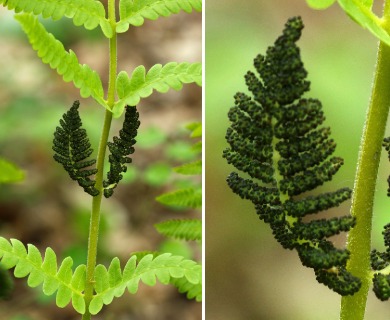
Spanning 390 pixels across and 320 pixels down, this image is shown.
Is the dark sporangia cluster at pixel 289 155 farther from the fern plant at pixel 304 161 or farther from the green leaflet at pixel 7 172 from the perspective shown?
the green leaflet at pixel 7 172

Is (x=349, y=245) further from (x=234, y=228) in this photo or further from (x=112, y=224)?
(x=112, y=224)

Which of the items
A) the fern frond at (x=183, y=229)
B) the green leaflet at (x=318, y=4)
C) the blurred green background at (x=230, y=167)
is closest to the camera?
the green leaflet at (x=318, y=4)

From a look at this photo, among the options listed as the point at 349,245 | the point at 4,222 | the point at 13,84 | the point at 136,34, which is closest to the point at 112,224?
the point at 4,222

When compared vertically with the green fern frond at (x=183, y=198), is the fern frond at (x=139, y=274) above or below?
below

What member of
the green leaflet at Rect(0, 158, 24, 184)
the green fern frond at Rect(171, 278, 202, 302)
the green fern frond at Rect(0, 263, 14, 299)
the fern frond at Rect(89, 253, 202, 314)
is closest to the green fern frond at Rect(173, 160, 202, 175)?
the green fern frond at Rect(171, 278, 202, 302)

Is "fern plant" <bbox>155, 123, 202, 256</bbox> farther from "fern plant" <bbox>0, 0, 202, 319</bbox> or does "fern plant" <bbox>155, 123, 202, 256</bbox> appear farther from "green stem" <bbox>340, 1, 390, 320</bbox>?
"green stem" <bbox>340, 1, 390, 320</bbox>

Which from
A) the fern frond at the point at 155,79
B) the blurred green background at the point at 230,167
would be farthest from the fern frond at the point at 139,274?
the blurred green background at the point at 230,167

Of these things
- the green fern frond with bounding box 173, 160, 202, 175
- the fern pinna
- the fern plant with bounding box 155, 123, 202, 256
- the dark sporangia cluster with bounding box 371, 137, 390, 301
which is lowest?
the fern pinna

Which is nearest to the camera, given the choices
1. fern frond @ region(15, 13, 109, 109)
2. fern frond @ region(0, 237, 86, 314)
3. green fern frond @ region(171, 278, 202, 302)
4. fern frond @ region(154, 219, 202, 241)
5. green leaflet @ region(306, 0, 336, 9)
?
green leaflet @ region(306, 0, 336, 9)
